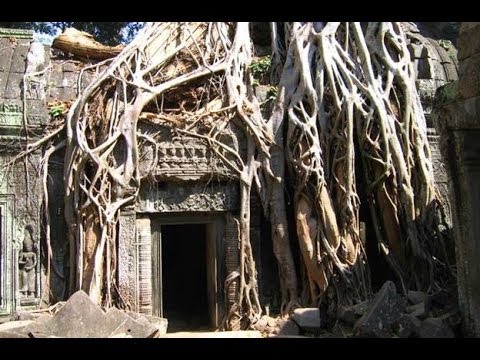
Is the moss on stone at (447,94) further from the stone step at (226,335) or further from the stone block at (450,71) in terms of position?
the stone step at (226,335)

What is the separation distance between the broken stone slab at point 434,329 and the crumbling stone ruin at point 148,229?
0.4 inches

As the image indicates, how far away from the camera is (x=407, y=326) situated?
5.04m

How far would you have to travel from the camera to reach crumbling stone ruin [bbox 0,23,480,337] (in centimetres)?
514

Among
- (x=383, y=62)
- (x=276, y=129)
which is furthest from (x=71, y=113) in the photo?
(x=383, y=62)

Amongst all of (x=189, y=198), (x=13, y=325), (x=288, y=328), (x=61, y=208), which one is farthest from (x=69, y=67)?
(x=288, y=328)

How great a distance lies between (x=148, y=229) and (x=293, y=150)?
6.24 feet

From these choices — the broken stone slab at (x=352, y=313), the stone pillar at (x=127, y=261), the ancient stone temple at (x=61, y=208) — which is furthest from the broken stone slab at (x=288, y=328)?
the stone pillar at (x=127, y=261)

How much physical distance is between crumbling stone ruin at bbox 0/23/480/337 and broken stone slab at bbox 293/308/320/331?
15mm

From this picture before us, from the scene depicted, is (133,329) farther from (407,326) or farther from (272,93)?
(272,93)

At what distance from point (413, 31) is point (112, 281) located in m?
5.16

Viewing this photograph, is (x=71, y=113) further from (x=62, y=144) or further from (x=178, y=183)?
(x=178, y=183)

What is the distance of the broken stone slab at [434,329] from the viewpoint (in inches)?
189

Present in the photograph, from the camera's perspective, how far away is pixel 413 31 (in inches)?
300

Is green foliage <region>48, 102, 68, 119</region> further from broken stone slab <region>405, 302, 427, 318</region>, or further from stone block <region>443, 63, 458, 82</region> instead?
stone block <region>443, 63, 458, 82</region>
